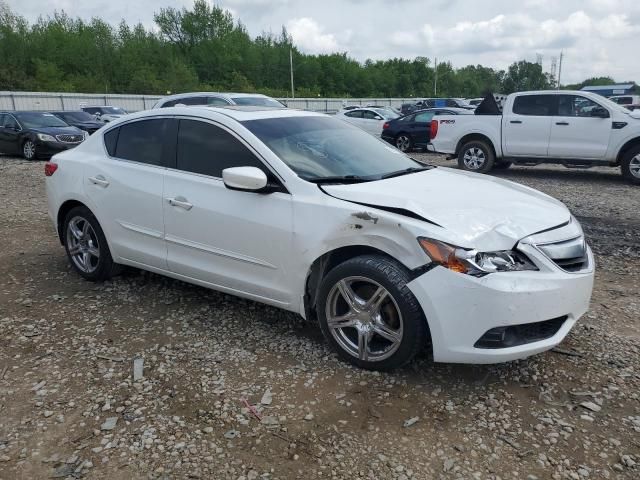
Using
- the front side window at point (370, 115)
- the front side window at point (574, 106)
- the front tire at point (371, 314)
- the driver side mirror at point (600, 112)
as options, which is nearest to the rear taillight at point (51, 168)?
the front tire at point (371, 314)

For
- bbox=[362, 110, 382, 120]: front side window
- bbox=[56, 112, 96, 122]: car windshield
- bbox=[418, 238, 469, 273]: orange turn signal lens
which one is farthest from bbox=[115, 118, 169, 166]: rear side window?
bbox=[56, 112, 96, 122]: car windshield

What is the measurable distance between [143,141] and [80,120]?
19461 millimetres

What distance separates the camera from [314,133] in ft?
13.9

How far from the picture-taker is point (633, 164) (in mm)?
10281

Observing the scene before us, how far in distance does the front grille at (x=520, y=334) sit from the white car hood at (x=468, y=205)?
46 centimetres

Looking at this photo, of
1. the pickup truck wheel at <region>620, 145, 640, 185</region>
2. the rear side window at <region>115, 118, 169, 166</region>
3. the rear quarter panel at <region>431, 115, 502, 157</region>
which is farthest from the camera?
the rear quarter panel at <region>431, 115, 502, 157</region>

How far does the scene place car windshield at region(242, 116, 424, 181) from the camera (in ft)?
12.5

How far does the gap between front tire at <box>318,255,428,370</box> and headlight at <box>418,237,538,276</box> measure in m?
0.22

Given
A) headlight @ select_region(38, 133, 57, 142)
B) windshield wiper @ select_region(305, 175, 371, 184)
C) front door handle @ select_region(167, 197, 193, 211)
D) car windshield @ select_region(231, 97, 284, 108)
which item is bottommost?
headlight @ select_region(38, 133, 57, 142)

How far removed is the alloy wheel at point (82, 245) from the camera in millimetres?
5004

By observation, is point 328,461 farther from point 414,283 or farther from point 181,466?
point 414,283

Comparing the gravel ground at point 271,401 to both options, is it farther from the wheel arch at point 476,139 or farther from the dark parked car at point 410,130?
the dark parked car at point 410,130

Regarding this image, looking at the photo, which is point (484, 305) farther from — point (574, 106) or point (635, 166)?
point (574, 106)

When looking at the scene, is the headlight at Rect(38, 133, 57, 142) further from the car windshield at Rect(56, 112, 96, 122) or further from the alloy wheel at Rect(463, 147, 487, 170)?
the alloy wheel at Rect(463, 147, 487, 170)
